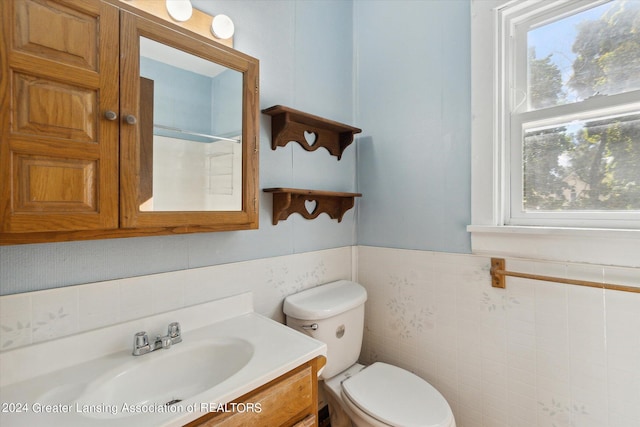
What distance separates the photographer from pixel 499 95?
1282 millimetres

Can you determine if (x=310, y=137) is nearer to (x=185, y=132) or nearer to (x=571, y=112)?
(x=185, y=132)

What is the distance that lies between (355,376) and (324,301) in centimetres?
36

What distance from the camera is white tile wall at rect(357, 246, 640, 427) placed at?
104 centimetres

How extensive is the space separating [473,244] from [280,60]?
3.99 feet

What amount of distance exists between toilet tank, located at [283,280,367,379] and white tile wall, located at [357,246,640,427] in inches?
9.8

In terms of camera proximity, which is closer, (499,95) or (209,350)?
(209,350)

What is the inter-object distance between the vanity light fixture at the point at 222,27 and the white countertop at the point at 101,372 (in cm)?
106

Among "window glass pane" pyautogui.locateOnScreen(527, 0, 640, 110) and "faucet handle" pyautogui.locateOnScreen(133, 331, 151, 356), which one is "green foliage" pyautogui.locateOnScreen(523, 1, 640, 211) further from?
"faucet handle" pyautogui.locateOnScreen(133, 331, 151, 356)

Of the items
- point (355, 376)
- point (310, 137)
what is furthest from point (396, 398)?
point (310, 137)

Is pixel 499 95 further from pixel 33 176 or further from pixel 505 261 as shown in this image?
pixel 33 176

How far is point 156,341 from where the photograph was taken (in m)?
0.94

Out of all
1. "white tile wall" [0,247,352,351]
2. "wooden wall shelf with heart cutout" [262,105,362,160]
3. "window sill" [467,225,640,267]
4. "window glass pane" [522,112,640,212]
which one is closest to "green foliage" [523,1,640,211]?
"window glass pane" [522,112,640,212]

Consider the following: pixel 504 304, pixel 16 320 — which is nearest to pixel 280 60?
pixel 16 320

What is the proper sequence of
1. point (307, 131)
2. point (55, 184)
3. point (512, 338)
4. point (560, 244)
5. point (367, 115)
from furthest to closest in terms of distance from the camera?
point (367, 115) → point (307, 131) → point (512, 338) → point (560, 244) → point (55, 184)
